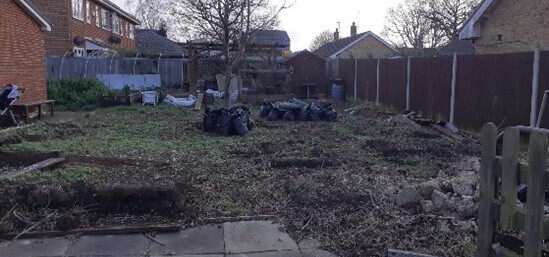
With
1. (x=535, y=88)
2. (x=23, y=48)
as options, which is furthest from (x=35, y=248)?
(x=23, y=48)

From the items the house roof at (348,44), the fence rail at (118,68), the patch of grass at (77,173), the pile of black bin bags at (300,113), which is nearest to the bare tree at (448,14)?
the house roof at (348,44)

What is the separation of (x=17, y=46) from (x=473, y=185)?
15.1 metres

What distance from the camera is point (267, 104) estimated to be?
16.1 m

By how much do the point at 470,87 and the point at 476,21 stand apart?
239 inches

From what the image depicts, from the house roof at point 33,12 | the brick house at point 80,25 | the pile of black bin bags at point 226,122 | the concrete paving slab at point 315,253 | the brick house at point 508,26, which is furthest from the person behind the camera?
the brick house at point 80,25

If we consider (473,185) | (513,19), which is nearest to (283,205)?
(473,185)

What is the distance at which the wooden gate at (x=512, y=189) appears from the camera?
3.19 m

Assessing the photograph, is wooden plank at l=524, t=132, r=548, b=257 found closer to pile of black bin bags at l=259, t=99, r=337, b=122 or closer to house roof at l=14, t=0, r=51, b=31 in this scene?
pile of black bin bags at l=259, t=99, r=337, b=122

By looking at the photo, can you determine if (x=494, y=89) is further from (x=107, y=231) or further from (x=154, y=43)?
(x=154, y=43)

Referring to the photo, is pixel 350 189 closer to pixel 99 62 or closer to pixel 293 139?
pixel 293 139

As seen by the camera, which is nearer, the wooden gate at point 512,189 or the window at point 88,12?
the wooden gate at point 512,189

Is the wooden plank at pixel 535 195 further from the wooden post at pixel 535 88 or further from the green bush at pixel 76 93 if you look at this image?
the green bush at pixel 76 93

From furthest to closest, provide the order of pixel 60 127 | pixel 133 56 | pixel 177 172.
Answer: pixel 133 56
pixel 60 127
pixel 177 172

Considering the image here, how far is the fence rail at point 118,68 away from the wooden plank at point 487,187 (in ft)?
74.4
